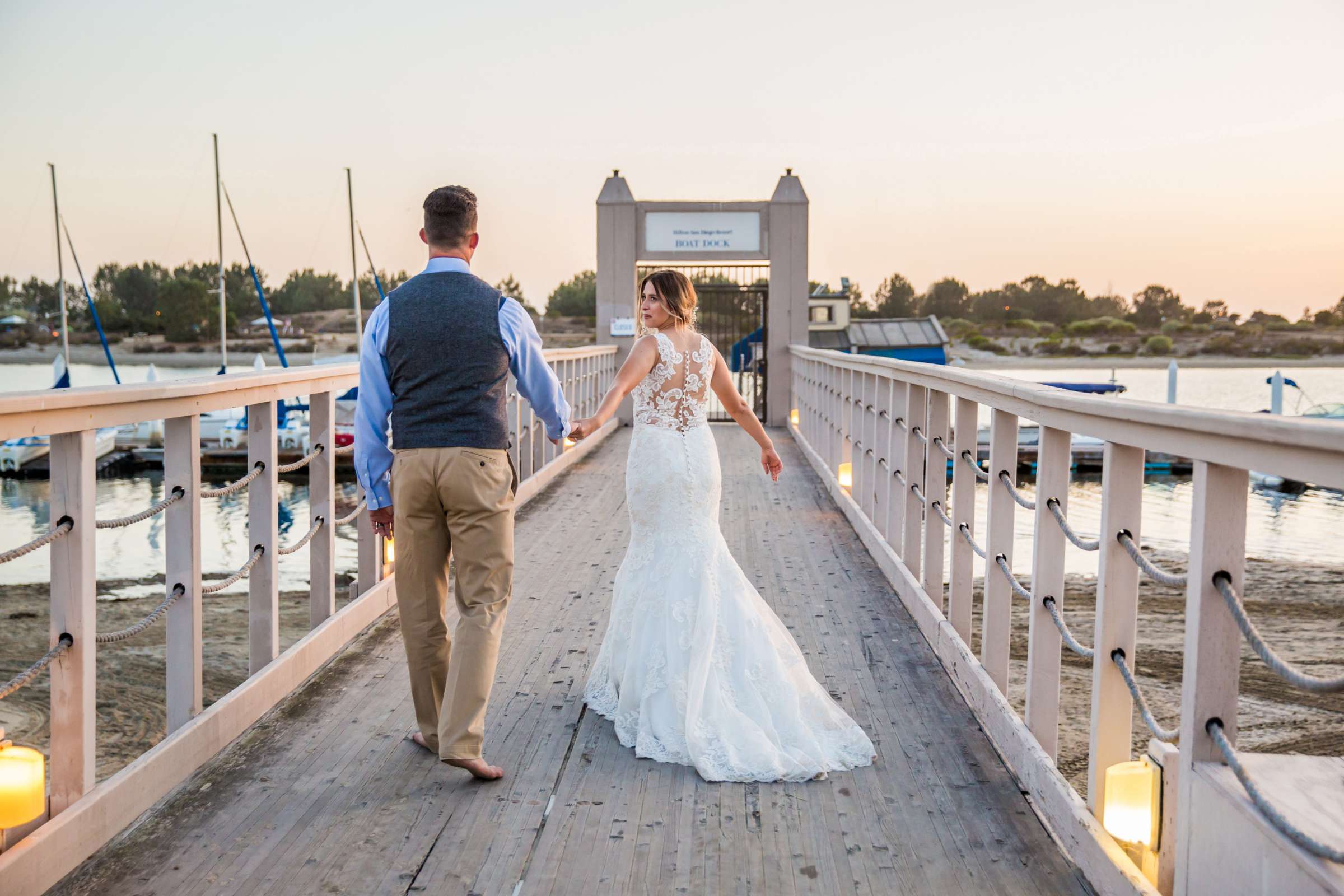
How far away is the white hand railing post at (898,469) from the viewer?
235 inches

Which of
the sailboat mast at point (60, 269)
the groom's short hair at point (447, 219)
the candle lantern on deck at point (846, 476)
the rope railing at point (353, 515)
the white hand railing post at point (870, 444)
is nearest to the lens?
the groom's short hair at point (447, 219)

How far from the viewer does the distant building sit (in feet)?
144

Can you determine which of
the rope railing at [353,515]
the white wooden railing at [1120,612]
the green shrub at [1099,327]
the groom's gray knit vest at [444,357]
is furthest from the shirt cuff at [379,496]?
the green shrub at [1099,327]

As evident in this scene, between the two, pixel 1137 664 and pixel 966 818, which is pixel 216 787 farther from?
pixel 1137 664

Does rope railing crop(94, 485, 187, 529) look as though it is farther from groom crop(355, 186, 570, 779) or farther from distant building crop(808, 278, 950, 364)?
distant building crop(808, 278, 950, 364)

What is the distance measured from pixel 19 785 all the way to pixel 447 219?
1.84 metres

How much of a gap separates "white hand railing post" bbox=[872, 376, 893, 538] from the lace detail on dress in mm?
2685

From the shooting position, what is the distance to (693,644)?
146 inches

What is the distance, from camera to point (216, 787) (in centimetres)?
321

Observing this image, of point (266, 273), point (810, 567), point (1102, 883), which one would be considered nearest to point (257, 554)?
point (1102, 883)

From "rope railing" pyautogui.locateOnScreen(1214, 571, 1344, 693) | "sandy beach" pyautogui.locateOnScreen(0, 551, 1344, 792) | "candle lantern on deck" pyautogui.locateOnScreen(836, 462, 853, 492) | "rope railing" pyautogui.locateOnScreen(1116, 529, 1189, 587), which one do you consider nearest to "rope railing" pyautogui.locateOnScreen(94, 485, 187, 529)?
"rope railing" pyautogui.locateOnScreen(1116, 529, 1189, 587)

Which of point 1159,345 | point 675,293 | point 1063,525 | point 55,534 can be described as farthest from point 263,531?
point 1159,345

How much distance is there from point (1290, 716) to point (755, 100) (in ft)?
57.9

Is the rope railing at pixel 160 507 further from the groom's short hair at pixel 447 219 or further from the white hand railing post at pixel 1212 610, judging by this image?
the white hand railing post at pixel 1212 610
